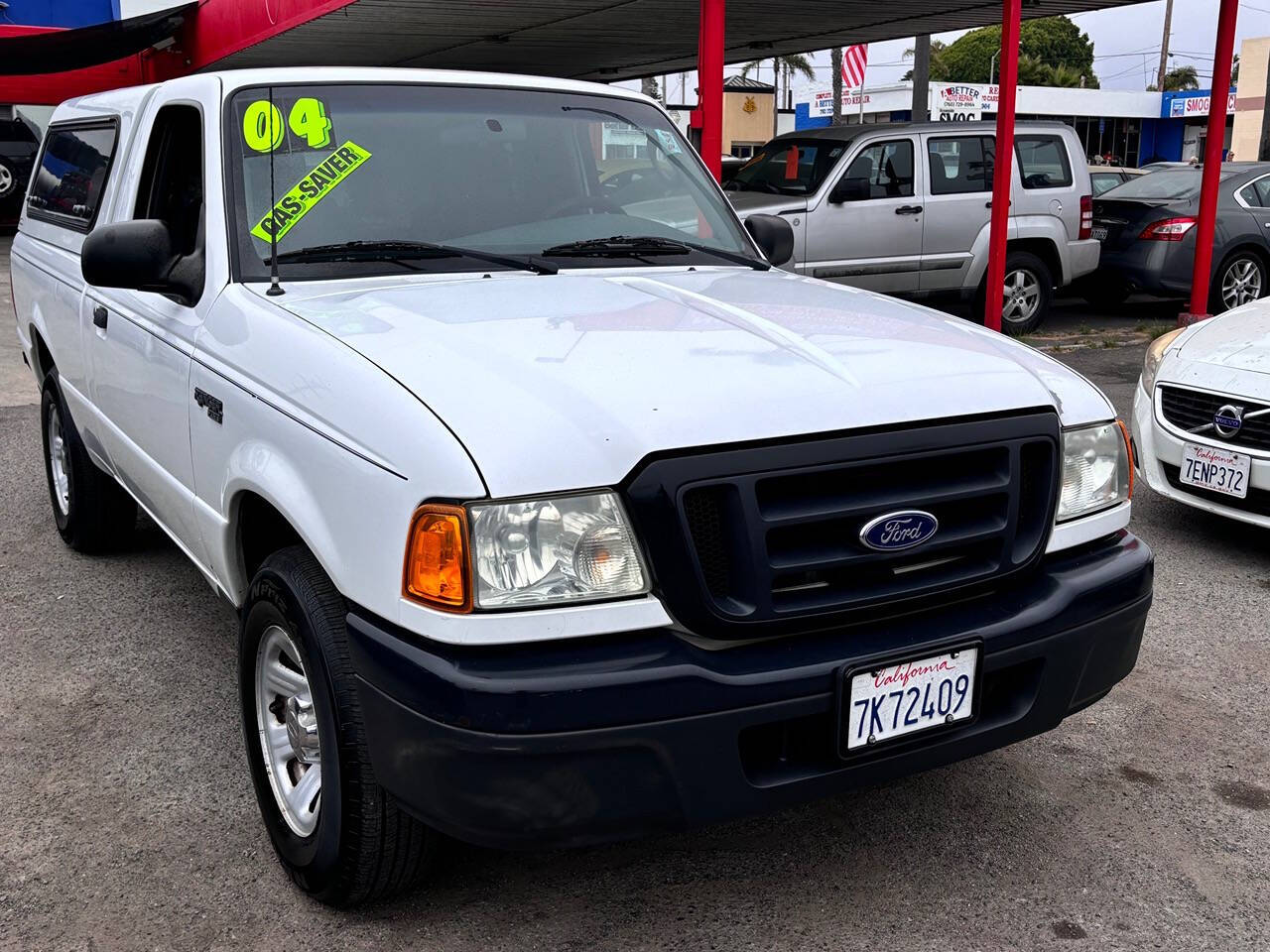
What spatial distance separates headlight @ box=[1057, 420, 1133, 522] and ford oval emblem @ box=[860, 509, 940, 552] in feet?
1.50

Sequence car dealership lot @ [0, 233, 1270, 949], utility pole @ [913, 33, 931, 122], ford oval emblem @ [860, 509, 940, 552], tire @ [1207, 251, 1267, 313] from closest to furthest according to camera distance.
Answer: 1. ford oval emblem @ [860, 509, 940, 552]
2. car dealership lot @ [0, 233, 1270, 949]
3. tire @ [1207, 251, 1267, 313]
4. utility pole @ [913, 33, 931, 122]

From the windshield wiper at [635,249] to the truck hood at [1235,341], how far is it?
2448 mm

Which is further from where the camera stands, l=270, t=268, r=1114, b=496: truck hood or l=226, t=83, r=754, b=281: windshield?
l=226, t=83, r=754, b=281: windshield

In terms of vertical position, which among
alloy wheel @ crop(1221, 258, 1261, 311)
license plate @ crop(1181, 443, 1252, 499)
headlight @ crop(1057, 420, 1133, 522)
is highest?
headlight @ crop(1057, 420, 1133, 522)

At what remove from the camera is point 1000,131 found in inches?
384

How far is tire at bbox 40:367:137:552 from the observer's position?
486 centimetres

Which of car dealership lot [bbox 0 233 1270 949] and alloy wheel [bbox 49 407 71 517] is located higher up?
alloy wheel [bbox 49 407 71 517]

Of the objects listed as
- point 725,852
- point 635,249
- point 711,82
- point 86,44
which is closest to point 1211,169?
point 711,82

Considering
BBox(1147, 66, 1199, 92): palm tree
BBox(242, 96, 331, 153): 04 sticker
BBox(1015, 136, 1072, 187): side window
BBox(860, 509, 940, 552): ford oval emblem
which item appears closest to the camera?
BBox(860, 509, 940, 552): ford oval emblem

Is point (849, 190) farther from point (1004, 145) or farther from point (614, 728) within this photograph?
point (614, 728)

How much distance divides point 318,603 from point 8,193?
2025 cm

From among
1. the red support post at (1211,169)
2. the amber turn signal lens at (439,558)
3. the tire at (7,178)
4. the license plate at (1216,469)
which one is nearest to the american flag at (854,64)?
the red support post at (1211,169)

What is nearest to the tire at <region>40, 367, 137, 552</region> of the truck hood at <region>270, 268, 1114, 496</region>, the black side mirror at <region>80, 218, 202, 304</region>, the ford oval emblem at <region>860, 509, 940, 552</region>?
the black side mirror at <region>80, 218, 202, 304</region>

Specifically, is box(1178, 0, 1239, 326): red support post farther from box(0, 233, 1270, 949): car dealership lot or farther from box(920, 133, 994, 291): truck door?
box(0, 233, 1270, 949): car dealership lot
